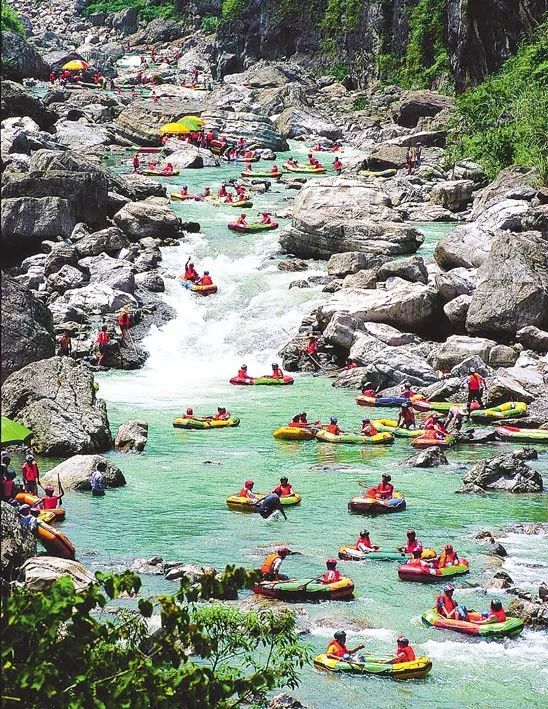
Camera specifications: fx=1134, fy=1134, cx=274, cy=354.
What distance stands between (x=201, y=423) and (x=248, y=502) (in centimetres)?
589

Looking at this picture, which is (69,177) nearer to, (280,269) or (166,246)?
(166,246)

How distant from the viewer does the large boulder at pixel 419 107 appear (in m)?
61.4

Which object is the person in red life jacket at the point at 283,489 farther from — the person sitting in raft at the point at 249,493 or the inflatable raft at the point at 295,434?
the inflatable raft at the point at 295,434

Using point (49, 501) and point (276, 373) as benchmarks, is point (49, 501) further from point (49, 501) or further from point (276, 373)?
point (276, 373)

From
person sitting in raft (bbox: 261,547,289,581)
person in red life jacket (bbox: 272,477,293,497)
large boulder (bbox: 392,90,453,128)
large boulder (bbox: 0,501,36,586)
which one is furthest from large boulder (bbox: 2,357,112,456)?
large boulder (bbox: 392,90,453,128)

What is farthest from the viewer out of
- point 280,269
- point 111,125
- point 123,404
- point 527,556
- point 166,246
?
point 111,125

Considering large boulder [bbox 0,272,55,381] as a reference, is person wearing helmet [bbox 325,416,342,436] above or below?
below

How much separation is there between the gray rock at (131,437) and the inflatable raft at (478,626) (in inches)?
417

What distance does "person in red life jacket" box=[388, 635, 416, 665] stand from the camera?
14.7 m

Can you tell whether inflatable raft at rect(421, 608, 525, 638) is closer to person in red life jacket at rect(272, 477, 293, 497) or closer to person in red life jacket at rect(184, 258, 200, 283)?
person in red life jacket at rect(272, 477, 293, 497)

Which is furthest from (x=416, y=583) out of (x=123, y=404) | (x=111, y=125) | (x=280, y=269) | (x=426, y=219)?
(x=111, y=125)

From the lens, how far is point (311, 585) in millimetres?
17203

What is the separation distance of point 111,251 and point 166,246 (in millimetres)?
2463

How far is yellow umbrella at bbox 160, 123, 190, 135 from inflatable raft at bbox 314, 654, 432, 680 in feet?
151
